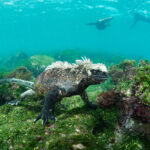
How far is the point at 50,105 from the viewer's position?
168 inches

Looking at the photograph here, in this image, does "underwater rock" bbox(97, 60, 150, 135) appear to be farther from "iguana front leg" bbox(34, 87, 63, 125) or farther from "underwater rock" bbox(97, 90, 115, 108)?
"iguana front leg" bbox(34, 87, 63, 125)

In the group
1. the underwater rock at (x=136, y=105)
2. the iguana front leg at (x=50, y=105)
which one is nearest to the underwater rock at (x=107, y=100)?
the underwater rock at (x=136, y=105)

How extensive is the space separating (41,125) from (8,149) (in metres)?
1.02

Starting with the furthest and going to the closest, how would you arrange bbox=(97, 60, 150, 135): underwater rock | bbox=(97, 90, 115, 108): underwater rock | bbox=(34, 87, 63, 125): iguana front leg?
bbox=(97, 90, 115, 108): underwater rock → bbox=(34, 87, 63, 125): iguana front leg → bbox=(97, 60, 150, 135): underwater rock

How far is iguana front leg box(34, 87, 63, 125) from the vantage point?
398 cm

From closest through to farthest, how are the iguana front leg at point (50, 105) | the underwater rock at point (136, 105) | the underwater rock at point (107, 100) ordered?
the underwater rock at point (136, 105), the iguana front leg at point (50, 105), the underwater rock at point (107, 100)

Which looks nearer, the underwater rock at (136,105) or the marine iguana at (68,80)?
the underwater rock at (136,105)

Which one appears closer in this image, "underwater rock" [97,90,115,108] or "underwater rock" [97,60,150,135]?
"underwater rock" [97,60,150,135]

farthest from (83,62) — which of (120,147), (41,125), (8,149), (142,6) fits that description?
(142,6)

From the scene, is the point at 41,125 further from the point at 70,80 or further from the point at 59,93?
the point at 70,80

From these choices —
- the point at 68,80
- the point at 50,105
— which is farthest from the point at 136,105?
the point at 50,105

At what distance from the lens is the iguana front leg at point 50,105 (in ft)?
13.0

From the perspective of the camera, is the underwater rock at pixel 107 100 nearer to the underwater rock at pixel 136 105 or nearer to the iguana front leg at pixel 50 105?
the underwater rock at pixel 136 105

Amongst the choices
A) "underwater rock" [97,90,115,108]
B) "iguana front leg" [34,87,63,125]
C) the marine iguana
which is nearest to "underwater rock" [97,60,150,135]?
"underwater rock" [97,90,115,108]
